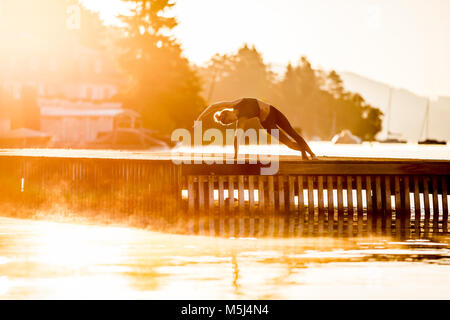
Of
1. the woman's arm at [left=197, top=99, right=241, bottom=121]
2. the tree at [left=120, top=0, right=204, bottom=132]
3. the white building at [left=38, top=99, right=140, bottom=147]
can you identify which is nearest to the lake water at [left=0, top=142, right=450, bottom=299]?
the woman's arm at [left=197, top=99, right=241, bottom=121]

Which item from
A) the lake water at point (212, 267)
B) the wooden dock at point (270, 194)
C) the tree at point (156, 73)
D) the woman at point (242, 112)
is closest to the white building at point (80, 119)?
the tree at point (156, 73)

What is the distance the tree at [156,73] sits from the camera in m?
108

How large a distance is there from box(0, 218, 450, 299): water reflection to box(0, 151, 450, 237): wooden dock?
4611 mm

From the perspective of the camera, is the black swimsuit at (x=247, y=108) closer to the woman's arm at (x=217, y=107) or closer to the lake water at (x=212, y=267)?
the woman's arm at (x=217, y=107)

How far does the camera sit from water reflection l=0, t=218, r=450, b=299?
13.3m

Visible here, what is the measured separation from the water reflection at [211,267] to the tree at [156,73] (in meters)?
85.7

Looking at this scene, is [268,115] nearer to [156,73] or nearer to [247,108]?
[247,108]

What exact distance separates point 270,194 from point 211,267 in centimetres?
1165

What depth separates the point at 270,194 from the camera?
2747cm

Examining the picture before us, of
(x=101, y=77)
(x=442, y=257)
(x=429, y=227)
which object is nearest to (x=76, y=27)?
(x=101, y=77)

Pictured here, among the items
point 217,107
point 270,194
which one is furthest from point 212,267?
point 270,194
